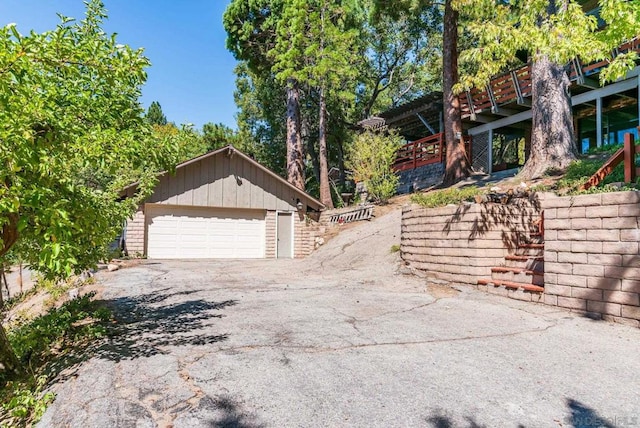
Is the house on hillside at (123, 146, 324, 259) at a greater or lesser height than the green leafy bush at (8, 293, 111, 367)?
greater

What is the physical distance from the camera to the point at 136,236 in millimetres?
15164

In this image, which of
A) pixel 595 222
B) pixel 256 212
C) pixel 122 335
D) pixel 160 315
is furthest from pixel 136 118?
pixel 256 212

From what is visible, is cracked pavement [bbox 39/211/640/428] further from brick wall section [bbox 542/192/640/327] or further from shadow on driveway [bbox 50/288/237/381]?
Result: brick wall section [bbox 542/192/640/327]

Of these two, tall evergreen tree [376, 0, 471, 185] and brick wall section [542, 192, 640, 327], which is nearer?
brick wall section [542, 192, 640, 327]

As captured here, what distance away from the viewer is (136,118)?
4188 millimetres

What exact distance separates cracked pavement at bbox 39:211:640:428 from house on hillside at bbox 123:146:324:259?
9924mm

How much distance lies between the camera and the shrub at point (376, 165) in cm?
1834

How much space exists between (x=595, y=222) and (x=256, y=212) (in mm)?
14050

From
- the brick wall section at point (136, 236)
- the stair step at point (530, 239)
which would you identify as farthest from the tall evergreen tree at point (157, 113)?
the stair step at point (530, 239)

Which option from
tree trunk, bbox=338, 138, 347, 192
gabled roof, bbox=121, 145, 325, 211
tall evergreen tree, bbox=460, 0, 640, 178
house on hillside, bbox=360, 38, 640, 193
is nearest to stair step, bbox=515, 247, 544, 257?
tall evergreen tree, bbox=460, 0, 640, 178

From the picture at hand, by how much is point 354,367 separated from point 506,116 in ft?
60.1

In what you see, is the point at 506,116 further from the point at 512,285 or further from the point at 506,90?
the point at 512,285

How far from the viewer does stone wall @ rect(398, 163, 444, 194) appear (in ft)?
67.0

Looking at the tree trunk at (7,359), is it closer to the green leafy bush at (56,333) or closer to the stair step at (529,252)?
the green leafy bush at (56,333)
